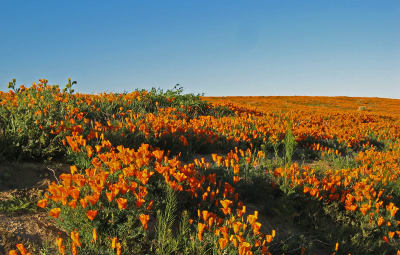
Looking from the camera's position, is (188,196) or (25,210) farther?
(188,196)

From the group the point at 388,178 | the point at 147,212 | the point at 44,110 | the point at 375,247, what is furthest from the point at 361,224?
the point at 44,110

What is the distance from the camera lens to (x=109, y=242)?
→ 2.29m

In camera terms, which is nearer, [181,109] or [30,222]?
[30,222]

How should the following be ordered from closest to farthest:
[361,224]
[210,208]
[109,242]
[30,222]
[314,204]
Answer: [109,242] < [30,222] < [210,208] < [361,224] < [314,204]

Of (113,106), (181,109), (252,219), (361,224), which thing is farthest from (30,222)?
(181,109)

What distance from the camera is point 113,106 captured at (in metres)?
7.25

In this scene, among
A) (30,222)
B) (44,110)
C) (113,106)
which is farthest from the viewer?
(113,106)

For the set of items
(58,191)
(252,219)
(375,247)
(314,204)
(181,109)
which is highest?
(181,109)

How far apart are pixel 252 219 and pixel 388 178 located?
3.41 metres

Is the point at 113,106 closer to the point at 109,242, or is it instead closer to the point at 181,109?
the point at 181,109

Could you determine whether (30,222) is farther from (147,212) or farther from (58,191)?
(147,212)

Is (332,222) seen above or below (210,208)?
below

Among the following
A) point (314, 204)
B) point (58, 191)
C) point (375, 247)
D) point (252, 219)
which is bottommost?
point (375, 247)

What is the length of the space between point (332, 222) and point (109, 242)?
8.70 feet
